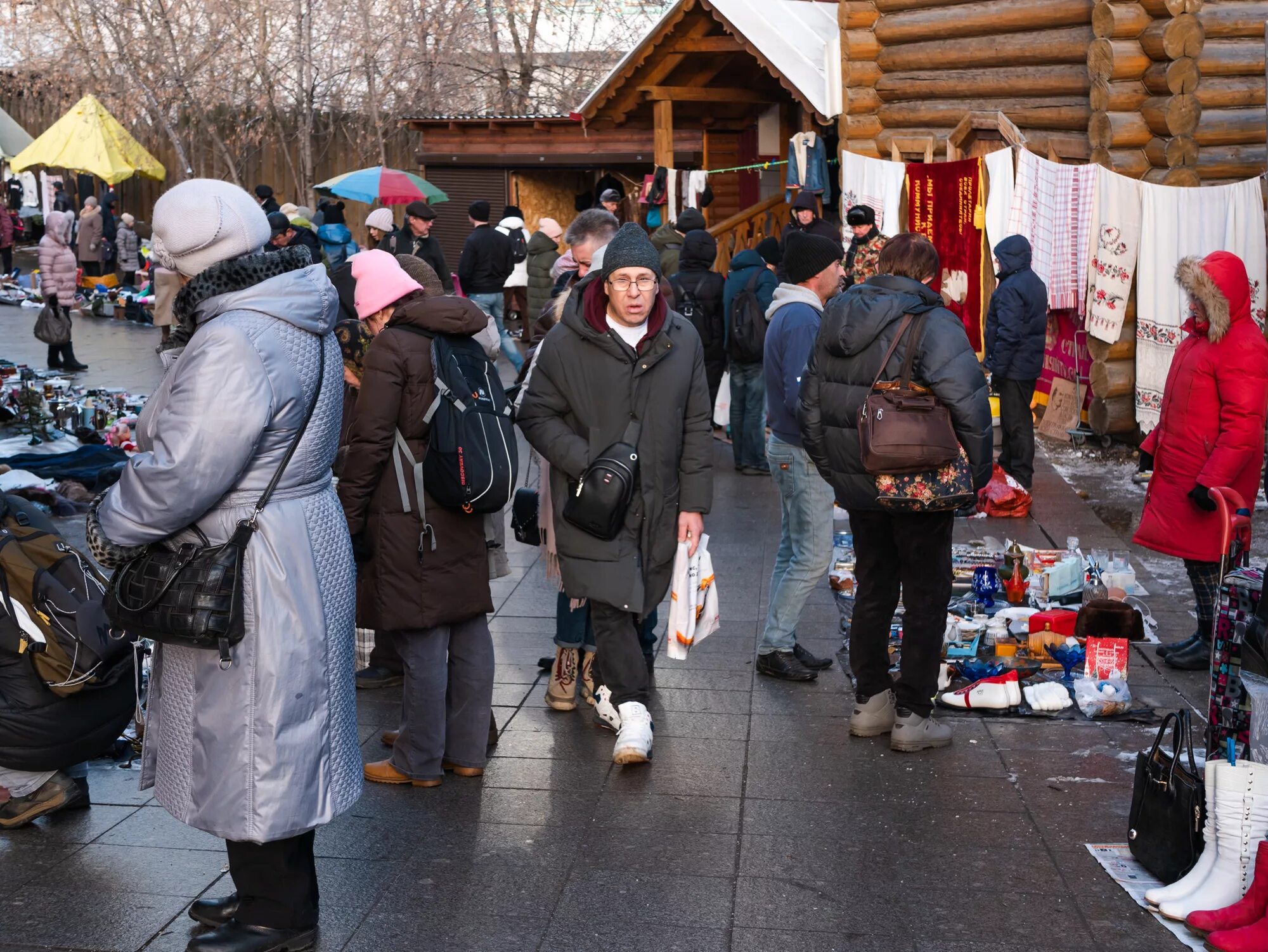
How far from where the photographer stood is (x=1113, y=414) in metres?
11.6

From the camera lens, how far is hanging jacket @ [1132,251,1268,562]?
5.94 m

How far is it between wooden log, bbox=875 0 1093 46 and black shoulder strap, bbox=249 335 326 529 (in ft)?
32.0

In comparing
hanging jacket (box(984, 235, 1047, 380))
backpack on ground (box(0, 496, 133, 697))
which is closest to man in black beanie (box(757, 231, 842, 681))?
backpack on ground (box(0, 496, 133, 697))

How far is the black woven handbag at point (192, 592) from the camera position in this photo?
348 centimetres

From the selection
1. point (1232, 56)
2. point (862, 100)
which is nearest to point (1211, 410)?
point (1232, 56)

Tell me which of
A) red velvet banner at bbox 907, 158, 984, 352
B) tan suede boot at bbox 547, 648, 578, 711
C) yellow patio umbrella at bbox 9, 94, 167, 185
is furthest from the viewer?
yellow patio umbrella at bbox 9, 94, 167, 185

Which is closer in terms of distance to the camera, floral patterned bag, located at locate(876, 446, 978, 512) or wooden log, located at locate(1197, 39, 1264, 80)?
floral patterned bag, located at locate(876, 446, 978, 512)

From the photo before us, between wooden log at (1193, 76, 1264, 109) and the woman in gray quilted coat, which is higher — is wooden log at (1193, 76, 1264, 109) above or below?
above

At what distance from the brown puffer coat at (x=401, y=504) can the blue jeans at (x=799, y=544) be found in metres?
1.75

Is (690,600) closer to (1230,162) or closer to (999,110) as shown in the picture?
(1230,162)

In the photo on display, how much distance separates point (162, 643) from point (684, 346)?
2.19 m

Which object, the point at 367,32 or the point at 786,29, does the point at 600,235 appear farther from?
the point at 367,32

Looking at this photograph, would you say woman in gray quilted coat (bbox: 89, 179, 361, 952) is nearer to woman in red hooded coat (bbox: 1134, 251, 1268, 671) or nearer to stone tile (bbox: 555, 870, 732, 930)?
stone tile (bbox: 555, 870, 732, 930)

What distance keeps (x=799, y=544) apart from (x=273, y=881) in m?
3.12
